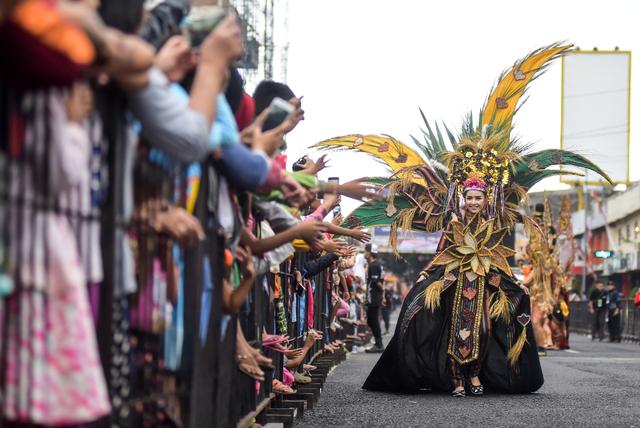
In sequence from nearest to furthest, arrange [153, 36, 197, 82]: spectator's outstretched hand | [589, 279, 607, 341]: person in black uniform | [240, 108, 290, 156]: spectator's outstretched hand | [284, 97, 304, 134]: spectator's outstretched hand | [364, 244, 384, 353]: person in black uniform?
[153, 36, 197, 82]: spectator's outstretched hand < [240, 108, 290, 156]: spectator's outstretched hand < [284, 97, 304, 134]: spectator's outstretched hand < [364, 244, 384, 353]: person in black uniform < [589, 279, 607, 341]: person in black uniform

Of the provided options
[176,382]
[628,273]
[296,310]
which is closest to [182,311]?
[176,382]

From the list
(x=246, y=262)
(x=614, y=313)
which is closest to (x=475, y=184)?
(x=246, y=262)

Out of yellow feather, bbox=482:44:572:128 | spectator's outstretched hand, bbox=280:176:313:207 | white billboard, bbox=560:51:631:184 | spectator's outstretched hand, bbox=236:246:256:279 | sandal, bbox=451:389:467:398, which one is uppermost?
white billboard, bbox=560:51:631:184

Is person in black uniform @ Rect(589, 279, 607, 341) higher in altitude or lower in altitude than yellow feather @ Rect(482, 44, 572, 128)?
lower

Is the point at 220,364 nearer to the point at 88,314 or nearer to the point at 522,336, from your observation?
the point at 88,314

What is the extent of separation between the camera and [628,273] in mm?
61531

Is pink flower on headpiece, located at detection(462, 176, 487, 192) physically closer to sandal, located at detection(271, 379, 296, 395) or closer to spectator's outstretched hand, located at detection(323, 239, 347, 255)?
sandal, located at detection(271, 379, 296, 395)

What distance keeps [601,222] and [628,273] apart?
283 inches

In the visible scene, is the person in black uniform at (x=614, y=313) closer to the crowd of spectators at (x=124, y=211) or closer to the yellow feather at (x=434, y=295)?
the yellow feather at (x=434, y=295)

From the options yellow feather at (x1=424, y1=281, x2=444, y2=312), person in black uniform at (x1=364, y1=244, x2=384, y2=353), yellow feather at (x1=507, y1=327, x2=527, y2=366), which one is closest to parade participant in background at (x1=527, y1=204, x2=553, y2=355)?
person in black uniform at (x1=364, y1=244, x2=384, y2=353)

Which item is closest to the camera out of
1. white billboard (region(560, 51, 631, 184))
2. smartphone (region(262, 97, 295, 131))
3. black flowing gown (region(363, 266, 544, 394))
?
smartphone (region(262, 97, 295, 131))

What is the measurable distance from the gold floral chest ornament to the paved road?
4.05ft

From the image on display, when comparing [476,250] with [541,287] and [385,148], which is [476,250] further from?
[541,287]

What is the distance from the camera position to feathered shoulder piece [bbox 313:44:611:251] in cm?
1262
